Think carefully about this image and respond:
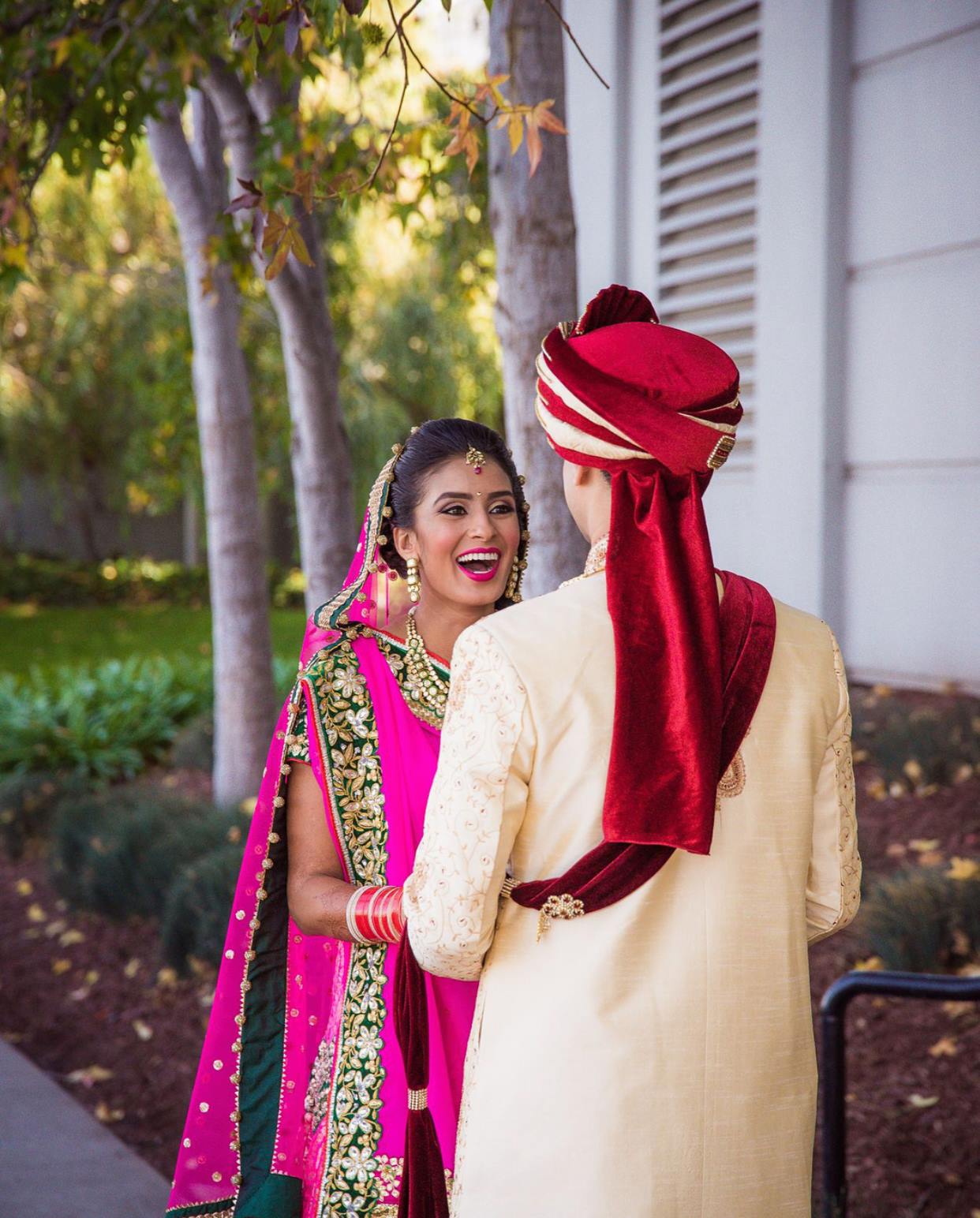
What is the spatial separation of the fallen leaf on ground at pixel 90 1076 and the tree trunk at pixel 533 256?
112 inches

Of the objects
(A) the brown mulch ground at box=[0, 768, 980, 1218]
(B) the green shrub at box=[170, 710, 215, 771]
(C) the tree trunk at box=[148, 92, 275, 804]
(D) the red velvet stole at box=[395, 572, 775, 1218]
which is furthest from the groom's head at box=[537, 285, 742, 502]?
(B) the green shrub at box=[170, 710, 215, 771]

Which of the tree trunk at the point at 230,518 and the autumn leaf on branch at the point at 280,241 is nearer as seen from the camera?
the autumn leaf on branch at the point at 280,241

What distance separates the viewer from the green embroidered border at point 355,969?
2.21m

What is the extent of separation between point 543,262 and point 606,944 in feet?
7.19

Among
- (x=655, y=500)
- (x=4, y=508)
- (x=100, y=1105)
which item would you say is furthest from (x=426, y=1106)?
(x=4, y=508)

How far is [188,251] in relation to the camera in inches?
249

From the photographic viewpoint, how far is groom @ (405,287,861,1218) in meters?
1.61

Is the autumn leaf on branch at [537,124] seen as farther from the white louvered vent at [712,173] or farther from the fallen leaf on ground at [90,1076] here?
the fallen leaf on ground at [90,1076]

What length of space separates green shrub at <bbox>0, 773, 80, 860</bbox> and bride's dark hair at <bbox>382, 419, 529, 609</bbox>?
225 inches

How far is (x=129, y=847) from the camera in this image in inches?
245

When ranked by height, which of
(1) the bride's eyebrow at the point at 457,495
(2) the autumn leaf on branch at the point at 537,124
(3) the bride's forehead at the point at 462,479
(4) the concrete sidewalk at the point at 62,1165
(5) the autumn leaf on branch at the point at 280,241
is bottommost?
(4) the concrete sidewalk at the point at 62,1165

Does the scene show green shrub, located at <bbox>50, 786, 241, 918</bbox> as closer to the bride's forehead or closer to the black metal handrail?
the black metal handrail

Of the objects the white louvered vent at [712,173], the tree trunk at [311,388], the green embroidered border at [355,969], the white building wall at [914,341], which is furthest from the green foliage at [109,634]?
the green embroidered border at [355,969]

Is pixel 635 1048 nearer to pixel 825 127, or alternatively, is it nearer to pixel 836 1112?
pixel 836 1112
